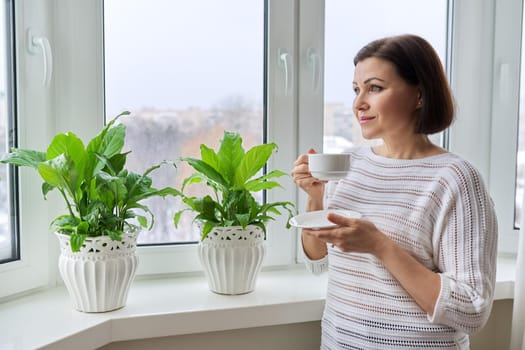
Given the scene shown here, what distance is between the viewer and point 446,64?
202cm

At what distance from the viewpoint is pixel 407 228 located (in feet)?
4.21

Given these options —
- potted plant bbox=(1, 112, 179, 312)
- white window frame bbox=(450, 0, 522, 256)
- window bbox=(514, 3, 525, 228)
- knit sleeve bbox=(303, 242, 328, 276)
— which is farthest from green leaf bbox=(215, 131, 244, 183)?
window bbox=(514, 3, 525, 228)

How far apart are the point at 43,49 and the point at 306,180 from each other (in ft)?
2.66

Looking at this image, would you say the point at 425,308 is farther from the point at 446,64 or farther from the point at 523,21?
the point at 523,21

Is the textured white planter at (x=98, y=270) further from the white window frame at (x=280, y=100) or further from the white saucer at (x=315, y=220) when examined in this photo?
the white saucer at (x=315, y=220)

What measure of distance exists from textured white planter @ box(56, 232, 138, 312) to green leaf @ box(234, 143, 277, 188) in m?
0.33

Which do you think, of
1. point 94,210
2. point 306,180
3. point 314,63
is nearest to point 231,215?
point 306,180

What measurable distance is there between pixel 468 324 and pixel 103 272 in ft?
2.84

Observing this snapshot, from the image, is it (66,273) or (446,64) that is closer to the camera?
(66,273)

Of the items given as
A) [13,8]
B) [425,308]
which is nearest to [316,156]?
[425,308]

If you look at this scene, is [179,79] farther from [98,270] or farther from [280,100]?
[98,270]

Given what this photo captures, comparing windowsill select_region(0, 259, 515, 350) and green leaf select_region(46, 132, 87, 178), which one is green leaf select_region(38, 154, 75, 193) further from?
windowsill select_region(0, 259, 515, 350)

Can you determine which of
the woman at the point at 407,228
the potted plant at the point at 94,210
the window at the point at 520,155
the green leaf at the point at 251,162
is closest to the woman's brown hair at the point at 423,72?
the woman at the point at 407,228

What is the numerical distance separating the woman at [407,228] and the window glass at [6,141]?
796 millimetres
